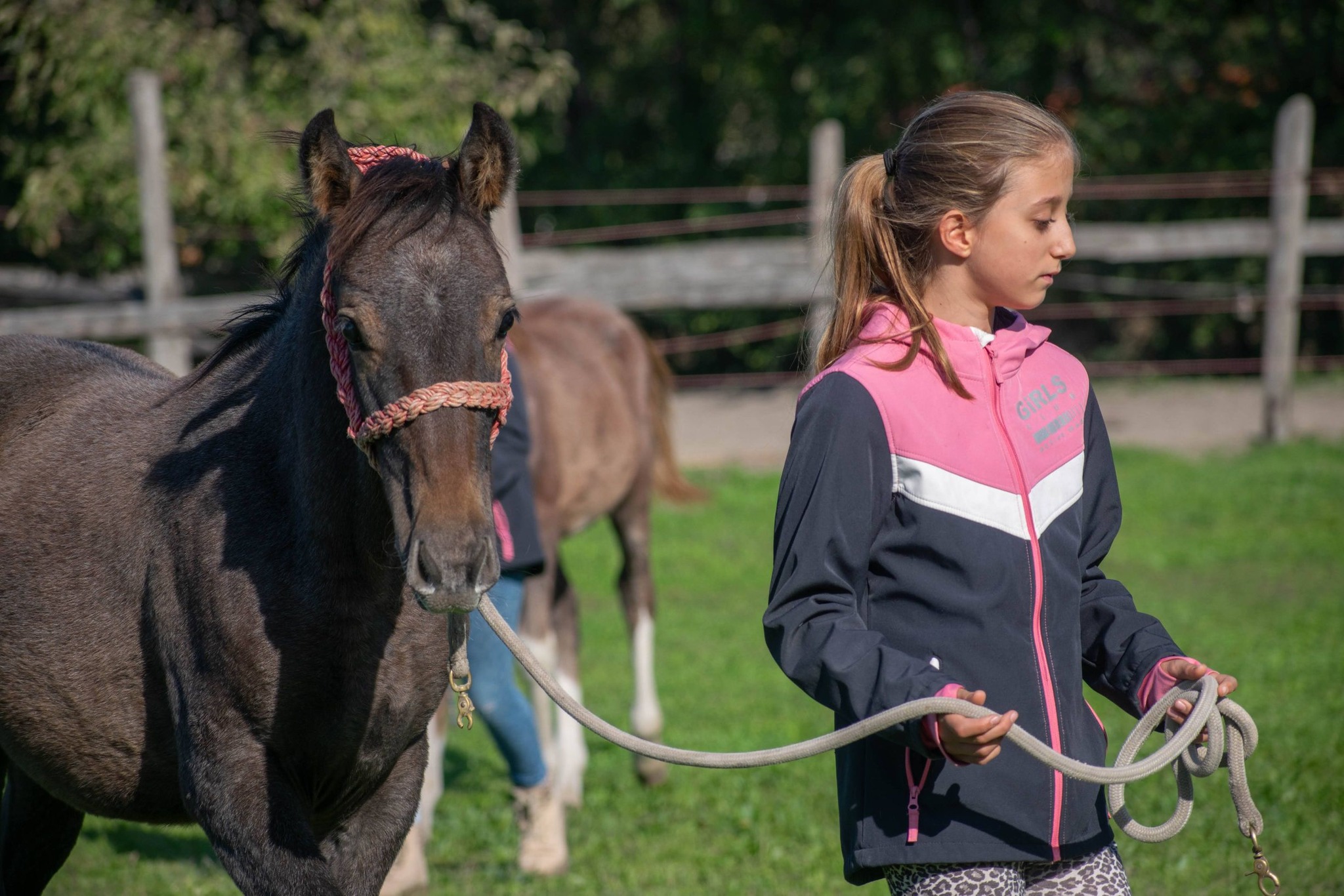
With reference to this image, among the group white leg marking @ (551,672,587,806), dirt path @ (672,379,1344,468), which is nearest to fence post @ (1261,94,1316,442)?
dirt path @ (672,379,1344,468)

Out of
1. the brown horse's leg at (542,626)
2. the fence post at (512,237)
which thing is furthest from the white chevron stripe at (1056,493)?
the fence post at (512,237)

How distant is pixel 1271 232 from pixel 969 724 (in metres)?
10.2

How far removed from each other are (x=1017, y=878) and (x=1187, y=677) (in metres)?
0.45

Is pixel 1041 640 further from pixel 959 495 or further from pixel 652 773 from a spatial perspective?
pixel 652 773

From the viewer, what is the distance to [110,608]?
253 centimetres

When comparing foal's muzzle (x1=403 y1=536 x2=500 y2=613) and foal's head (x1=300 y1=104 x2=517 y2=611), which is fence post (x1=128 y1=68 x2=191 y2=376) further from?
foal's muzzle (x1=403 y1=536 x2=500 y2=613)

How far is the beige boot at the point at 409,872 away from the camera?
12.8ft

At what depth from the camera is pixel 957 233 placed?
2135 mm

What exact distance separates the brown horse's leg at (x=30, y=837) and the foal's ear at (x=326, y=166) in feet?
5.99

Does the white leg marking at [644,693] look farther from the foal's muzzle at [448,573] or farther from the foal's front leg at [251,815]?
the foal's muzzle at [448,573]

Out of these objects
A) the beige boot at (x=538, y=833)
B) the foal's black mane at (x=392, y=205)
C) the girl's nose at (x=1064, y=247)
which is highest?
the foal's black mane at (x=392, y=205)

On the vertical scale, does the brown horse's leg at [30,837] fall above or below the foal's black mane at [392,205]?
below

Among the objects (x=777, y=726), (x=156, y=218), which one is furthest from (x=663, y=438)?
(x=156, y=218)

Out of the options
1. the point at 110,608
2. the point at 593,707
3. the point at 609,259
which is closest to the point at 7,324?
the point at 609,259
